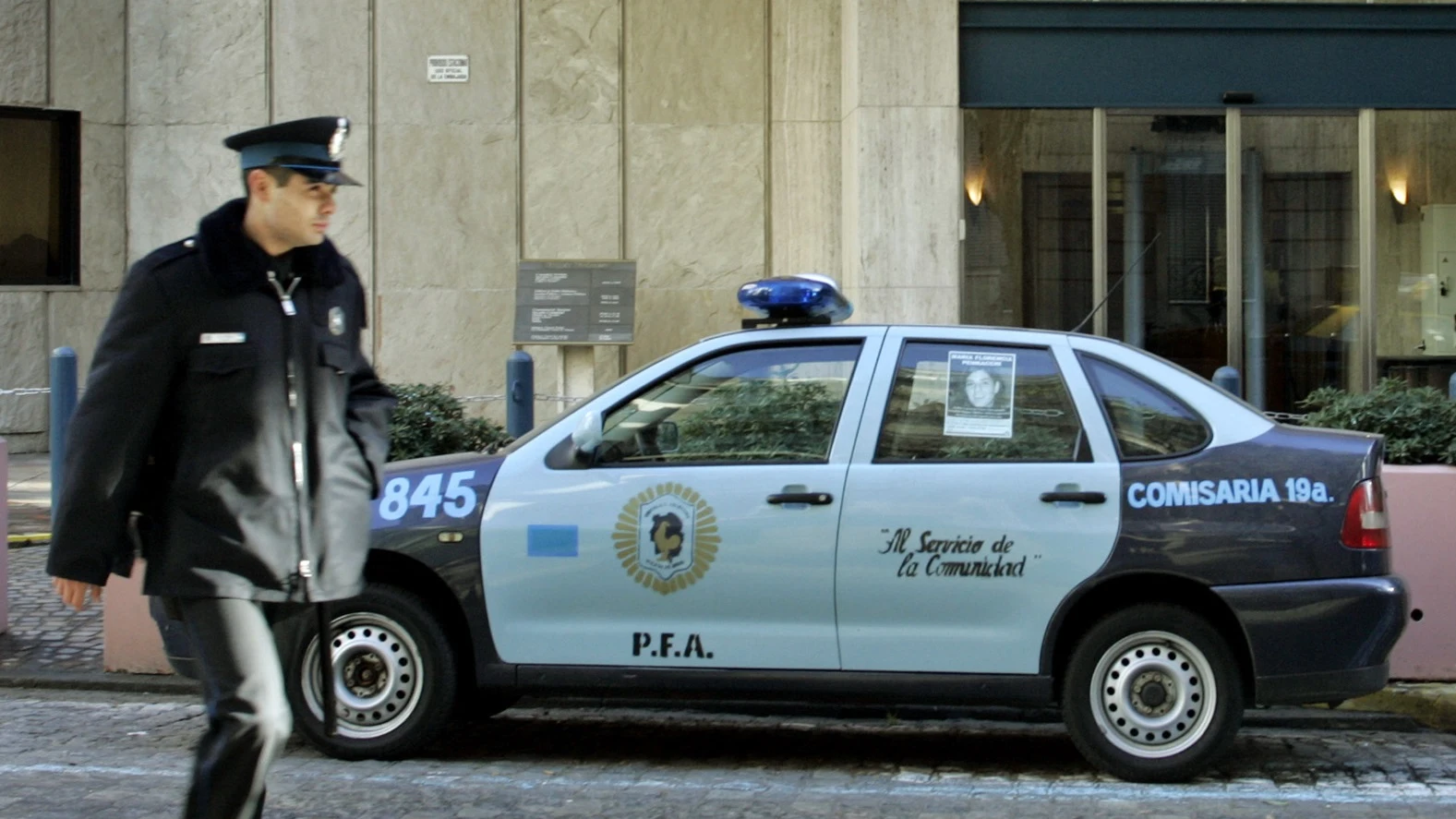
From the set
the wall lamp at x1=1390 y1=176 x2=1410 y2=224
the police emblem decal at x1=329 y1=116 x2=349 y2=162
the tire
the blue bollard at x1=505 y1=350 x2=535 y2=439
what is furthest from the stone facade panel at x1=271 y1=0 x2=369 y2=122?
the police emblem decal at x1=329 y1=116 x2=349 y2=162

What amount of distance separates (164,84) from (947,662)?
12535 mm

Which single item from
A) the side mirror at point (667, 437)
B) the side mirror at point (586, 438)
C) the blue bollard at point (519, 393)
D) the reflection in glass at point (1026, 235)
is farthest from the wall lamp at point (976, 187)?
the side mirror at point (586, 438)

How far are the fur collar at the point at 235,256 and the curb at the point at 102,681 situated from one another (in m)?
4.17

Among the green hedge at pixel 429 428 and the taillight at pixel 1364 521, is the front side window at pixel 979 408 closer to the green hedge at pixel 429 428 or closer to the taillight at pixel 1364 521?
the taillight at pixel 1364 521

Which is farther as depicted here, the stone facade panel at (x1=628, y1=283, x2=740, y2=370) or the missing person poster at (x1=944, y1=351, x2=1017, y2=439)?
the stone facade panel at (x1=628, y1=283, x2=740, y2=370)

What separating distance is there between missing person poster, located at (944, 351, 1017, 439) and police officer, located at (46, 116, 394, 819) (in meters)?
2.72

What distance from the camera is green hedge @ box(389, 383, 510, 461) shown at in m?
7.99

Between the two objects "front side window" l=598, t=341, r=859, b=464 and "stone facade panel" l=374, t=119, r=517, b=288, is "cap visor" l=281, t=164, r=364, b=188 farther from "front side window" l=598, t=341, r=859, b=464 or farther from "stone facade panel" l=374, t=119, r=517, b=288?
"stone facade panel" l=374, t=119, r=517, b=288

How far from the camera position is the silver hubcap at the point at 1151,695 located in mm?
5961

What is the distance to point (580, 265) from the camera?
15.3m

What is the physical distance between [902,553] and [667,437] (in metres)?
0.96

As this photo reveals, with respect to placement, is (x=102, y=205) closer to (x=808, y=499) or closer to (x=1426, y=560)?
(x=808, y=499)

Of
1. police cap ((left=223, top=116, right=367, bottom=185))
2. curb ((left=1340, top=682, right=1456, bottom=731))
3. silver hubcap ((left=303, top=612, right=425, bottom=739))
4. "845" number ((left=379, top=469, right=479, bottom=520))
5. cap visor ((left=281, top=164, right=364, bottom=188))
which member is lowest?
curb ((left=1340, top=682, right=1456, bottom=731))

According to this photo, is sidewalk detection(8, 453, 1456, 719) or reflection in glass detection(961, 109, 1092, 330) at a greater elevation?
reflection in glass detection(961, 109, 1092, 330)
